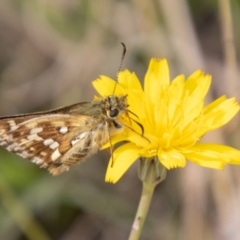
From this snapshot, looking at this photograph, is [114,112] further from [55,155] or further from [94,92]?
[94,92]

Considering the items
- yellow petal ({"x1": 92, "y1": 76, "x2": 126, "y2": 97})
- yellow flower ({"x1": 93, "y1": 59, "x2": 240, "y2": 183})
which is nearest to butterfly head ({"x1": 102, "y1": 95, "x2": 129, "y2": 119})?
yellow flower ({"x1": 93, "y1": 59, "x2": 240, "y2": 183})

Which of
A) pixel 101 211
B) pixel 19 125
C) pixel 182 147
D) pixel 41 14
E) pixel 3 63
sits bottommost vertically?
pixel 101 211

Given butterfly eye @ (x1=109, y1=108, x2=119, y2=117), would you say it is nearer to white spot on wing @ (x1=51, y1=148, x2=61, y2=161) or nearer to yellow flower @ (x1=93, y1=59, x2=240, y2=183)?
yellow flower @ (x1=93, y1=59, x2=240, y2=183)

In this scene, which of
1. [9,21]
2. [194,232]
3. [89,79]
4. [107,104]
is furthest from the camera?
[9,21]

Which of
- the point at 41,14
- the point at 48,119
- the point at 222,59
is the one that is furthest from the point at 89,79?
the point at 48,119

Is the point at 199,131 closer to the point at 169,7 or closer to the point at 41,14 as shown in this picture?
the point at 169,7

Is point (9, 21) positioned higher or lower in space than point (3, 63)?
higher
